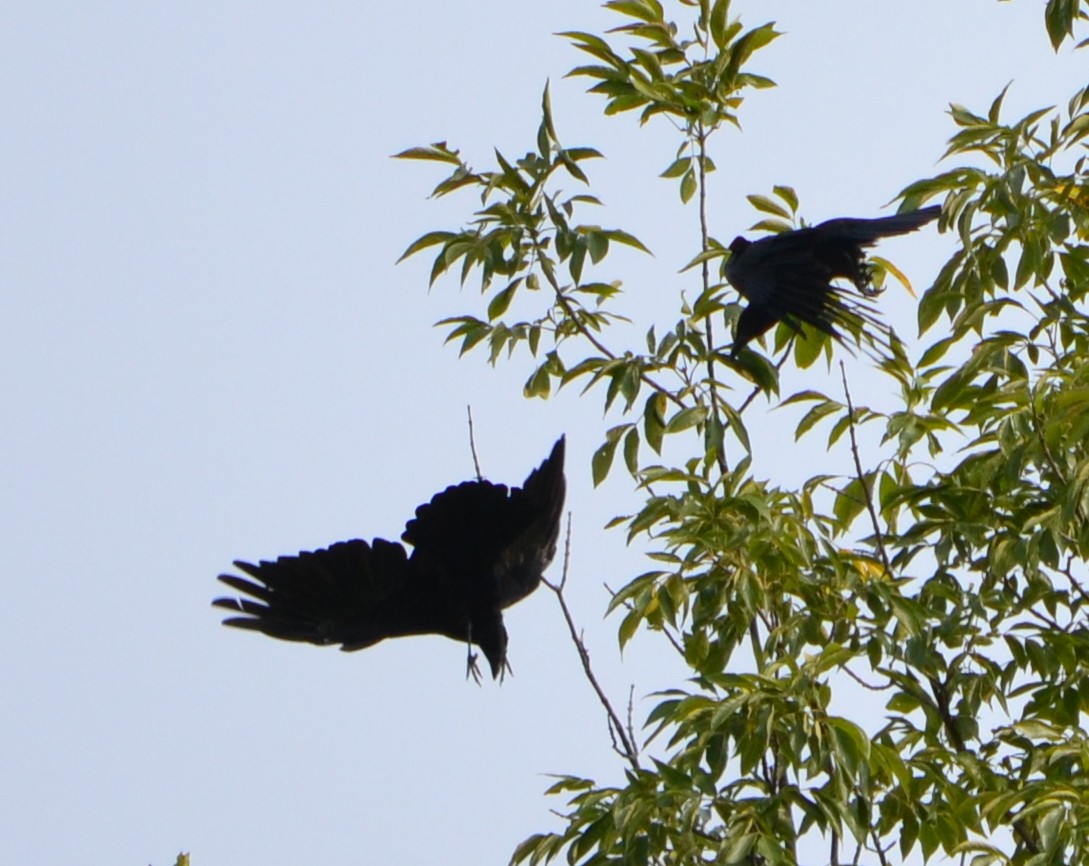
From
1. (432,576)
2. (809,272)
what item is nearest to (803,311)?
(809,272)

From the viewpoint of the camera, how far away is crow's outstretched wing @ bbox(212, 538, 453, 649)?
6457mm

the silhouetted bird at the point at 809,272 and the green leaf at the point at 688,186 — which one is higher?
the green leaf at the point at 688,186

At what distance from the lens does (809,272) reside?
4.62 metres

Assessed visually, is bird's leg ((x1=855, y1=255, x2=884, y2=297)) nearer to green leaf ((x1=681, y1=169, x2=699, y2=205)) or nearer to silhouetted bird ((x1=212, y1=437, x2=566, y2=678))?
green leaf ((x1=681, y1=169, x2=699, y2=205))

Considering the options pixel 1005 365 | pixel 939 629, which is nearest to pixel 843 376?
pixel 1005 365

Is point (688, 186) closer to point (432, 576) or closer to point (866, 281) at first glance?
point (866, 281)

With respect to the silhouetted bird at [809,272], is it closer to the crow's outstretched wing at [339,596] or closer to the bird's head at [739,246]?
the bird's head at [739,246]

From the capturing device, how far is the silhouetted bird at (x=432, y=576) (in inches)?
236

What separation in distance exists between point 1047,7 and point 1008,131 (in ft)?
1.09

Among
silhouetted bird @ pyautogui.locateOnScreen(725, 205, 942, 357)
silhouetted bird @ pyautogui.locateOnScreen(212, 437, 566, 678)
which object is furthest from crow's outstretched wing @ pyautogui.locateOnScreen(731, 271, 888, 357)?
silhouetted bird @ pyautogui.locateOnScreen(212, 437, 566, 678)

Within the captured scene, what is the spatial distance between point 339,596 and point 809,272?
284 cm

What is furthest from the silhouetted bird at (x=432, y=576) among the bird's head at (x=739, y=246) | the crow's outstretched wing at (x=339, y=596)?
the bird's head at (x=739, y=246)

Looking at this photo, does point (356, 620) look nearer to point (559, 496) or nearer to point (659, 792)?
point (559, 496)

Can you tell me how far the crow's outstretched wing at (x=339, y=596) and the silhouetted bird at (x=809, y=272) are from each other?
2.28m
